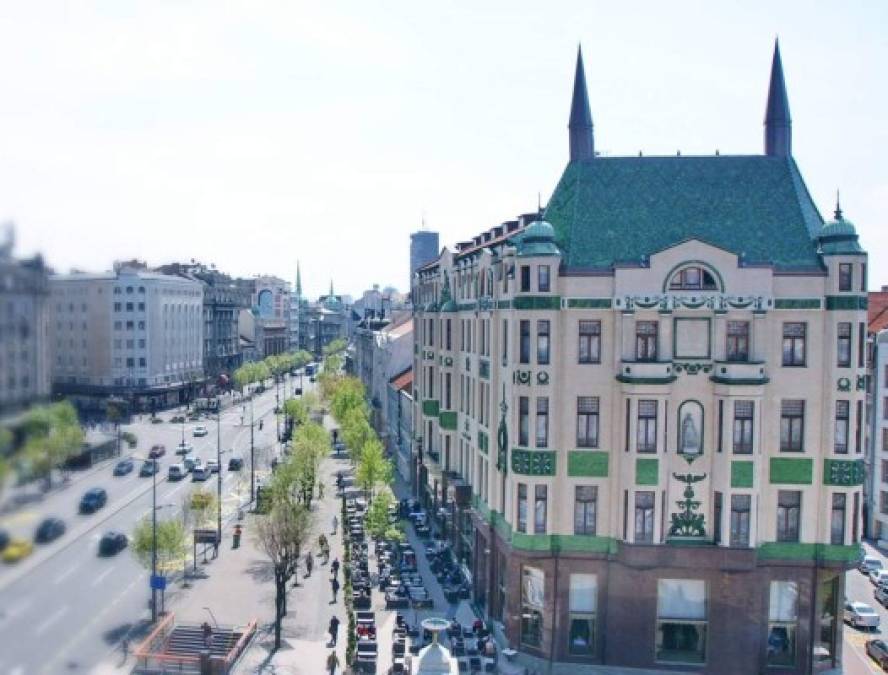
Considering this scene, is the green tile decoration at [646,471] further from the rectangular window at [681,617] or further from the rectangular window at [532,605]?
the rectangular window at [532,605]

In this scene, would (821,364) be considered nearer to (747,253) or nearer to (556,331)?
(747,253)

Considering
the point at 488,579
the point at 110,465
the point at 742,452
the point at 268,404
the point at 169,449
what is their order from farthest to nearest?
the point at 268,404 → the point at 169,449 → the point at 488,579 → the point at 742,452 → the point at 110,465

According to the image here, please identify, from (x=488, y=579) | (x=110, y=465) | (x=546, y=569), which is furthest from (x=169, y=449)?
(x=110, y=465)

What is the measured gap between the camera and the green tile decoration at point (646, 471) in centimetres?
3847

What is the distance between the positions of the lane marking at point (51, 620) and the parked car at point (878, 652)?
4259 cm

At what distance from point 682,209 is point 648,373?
937 centimetres

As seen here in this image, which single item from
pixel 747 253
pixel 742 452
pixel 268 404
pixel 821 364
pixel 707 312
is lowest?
pixel 268 404

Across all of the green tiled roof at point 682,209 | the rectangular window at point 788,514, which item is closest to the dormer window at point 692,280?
the green tiled roof at point 682,209

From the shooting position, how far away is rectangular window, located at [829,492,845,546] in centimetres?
3812

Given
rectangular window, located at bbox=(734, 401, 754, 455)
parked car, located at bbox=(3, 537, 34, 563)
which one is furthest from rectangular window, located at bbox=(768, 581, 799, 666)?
parked car, located at bbox=(3, 537, 34, 563)

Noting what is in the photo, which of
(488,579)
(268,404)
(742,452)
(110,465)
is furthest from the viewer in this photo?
(268,404)

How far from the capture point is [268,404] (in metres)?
142

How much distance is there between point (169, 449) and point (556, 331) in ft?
169

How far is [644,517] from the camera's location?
3869 centimetres
